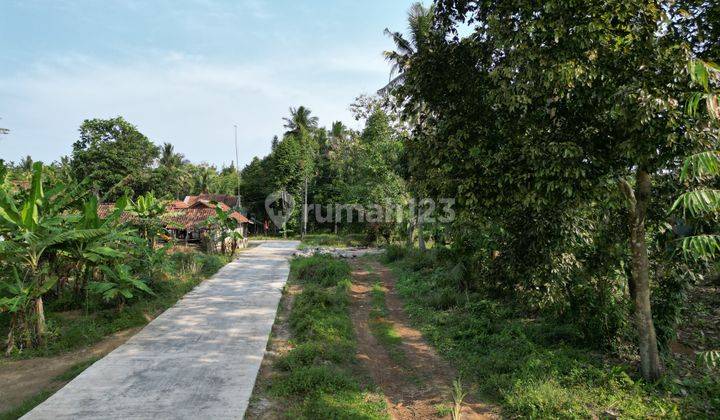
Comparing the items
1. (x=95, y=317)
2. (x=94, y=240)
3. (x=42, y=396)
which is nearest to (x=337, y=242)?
(x=95, y=317)

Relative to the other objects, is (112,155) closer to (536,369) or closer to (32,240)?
(32,240)

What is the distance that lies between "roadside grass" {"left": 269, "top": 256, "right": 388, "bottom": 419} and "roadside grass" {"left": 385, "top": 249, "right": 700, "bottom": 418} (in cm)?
165

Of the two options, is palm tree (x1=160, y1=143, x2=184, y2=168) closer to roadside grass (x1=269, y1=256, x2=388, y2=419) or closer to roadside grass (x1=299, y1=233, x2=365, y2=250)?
roadside grass (x1=299, y1=233, x2=365, y2=250)

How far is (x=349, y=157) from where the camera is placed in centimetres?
3347

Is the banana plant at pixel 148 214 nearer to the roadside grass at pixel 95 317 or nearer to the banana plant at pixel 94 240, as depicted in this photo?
the roadside grass at pixel 95 317

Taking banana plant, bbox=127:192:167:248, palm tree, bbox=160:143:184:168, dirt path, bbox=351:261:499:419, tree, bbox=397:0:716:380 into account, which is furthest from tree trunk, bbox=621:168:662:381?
palm tree, bbox=160:143:184:168

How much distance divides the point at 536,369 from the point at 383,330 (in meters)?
3.47

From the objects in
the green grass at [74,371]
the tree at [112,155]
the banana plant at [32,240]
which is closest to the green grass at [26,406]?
the green grass at [74,371]

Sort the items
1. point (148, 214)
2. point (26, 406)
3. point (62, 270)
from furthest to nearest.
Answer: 1. point (148, 214)
2. point (62, 270)
3. point (26, 406)

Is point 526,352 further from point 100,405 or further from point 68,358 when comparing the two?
point 68,358

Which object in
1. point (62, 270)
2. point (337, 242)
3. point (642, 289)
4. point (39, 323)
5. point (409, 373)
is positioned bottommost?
point (409, 373)

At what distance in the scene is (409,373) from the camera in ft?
21.2

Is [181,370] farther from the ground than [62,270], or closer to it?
closer to it

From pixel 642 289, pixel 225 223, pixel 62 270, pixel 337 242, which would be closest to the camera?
pixel 642 289
